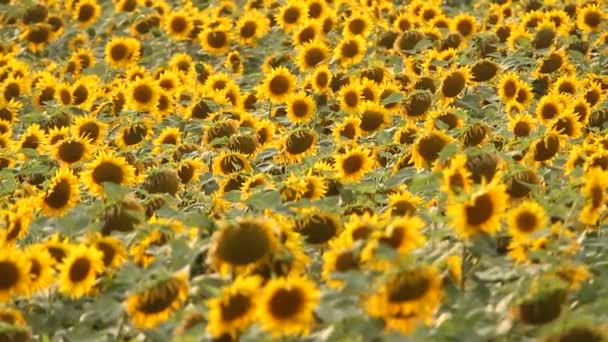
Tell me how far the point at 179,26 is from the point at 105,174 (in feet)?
13.7

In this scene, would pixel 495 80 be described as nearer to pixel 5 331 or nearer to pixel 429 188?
pixel 429 188

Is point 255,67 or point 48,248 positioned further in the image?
point 255,67

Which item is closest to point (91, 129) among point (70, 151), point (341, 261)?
point (70, 151)

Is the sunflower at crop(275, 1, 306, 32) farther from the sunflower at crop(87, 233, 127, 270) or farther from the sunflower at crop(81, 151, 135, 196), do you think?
the sunflower at crop(87, 233, 127, 270)

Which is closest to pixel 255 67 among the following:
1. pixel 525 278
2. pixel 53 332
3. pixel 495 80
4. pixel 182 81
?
pixel 182 81

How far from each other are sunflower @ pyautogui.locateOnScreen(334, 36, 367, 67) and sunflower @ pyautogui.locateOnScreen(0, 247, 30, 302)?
13.4ft

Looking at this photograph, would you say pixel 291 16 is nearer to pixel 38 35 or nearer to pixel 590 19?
pixel 590 19

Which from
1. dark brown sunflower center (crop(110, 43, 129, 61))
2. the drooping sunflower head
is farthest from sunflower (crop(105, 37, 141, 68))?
the drooping sunflower head

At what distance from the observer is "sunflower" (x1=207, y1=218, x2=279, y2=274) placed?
3.57 meters

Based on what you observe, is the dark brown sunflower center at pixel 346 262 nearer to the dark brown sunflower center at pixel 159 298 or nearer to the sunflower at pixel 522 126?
the dark brown sunflower center at pixel 159 298

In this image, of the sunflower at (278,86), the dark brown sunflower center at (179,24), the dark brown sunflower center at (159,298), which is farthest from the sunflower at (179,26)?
the dark brown sunflower center at (159,298)

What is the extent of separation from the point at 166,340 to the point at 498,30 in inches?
200

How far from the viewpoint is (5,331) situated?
364 cm

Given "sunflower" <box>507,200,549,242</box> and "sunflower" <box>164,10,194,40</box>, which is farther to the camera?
"sunflower" <box>164,10,194,40</box>
